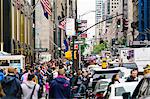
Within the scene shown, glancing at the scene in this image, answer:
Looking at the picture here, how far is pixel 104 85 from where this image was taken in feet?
62.4

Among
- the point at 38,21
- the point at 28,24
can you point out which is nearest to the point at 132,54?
the point at 28,24

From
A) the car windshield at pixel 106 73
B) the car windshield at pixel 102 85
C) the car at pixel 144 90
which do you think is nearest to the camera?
the car at pixel 144 90

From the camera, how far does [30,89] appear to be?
13.8 m

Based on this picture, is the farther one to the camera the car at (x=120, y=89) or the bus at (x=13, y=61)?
the bus at (x=13, y=61)

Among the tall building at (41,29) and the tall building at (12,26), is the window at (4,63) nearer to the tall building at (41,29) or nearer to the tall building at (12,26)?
the tall building at (12,26)

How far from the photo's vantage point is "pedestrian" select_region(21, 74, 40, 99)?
45.0 ft

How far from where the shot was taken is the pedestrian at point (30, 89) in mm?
13711

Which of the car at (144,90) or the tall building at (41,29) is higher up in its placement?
the tall building at (41,29)

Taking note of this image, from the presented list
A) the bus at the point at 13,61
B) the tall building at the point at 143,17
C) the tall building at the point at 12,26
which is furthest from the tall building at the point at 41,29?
the bus at the point at 13,61

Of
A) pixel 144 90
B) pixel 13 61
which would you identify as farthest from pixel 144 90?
pixel 13 61

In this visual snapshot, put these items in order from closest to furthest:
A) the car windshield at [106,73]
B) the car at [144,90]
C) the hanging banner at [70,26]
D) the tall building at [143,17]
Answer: the car at [144,90] → the car windshield at [106,73] → the hanging banner at [70,26] → the tall building at [143,17]

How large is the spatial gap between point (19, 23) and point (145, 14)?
61.6m

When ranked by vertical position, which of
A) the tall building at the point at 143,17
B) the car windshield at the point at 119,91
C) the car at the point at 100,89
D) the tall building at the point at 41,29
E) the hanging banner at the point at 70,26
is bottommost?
the car at the point at 100,89

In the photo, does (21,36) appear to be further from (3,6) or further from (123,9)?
(123,9)
